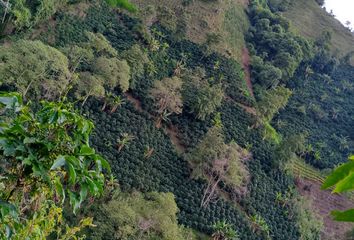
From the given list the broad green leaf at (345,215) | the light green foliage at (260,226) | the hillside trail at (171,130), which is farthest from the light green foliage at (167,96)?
the broad green leaf at (345,215)

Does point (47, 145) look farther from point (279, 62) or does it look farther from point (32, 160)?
point (279, 62)

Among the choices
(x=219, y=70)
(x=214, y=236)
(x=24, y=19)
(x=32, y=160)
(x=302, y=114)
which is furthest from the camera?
(x=302, y=114)

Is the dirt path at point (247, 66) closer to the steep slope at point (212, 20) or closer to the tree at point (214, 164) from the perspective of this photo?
the steep slope at point (212, 20)

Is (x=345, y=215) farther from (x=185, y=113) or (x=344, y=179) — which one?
(x=185, y=113)

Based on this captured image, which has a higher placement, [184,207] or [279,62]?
[279,62]

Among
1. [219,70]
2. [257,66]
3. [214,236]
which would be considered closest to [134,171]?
[214,236]

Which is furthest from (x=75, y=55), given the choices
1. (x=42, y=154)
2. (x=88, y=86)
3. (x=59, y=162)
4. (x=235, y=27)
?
(x=235, y=27)

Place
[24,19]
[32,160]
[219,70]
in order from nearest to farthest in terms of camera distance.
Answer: [32,160]
[24,19]
[219,70]
